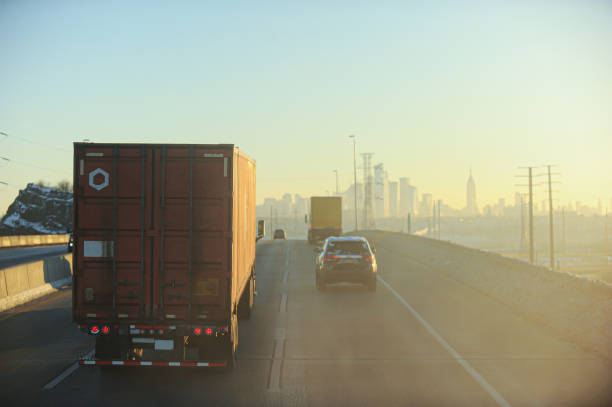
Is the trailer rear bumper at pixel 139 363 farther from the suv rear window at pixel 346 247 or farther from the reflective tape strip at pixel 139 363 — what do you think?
the suv rear window at pixel 346 247

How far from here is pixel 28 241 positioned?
55469 mm

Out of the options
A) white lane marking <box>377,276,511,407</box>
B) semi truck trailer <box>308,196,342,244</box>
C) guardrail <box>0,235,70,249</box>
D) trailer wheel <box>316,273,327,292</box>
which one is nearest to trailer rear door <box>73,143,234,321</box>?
white lane marking <box>377,276,511,407</box>

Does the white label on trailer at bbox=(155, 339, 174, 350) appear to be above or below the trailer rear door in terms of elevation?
below

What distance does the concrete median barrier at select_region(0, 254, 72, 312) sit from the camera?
16406mm

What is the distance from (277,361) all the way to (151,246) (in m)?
2.92

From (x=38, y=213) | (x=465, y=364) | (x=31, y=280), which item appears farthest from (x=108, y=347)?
(x=38, y=213)

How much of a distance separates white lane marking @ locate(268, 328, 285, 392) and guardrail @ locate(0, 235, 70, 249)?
147 ft

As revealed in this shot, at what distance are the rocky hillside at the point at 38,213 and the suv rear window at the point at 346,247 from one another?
243ft

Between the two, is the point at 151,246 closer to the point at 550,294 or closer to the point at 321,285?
the point at 550,294

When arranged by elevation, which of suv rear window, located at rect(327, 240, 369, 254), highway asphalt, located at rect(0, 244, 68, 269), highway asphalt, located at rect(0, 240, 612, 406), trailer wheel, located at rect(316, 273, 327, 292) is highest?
suv rear window, located at rect(327, 240, 369, 254)

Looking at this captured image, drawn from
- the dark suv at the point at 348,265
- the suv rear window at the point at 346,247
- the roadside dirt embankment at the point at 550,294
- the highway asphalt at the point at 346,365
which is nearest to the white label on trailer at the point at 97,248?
the highway asphalt at the point at 346,365

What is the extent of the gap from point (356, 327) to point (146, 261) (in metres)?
5.90

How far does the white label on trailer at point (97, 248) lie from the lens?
849 centimetres

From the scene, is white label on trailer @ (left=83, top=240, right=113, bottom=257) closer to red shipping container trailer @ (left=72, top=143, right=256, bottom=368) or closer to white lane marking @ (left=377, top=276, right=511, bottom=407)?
red shipping container trailer @ (left=72, top=143, right=256, bottom=368)
